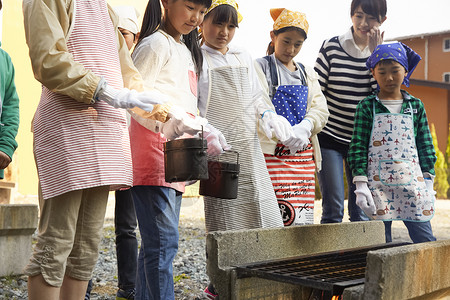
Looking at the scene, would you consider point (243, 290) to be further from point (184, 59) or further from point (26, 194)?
point (26, 194)

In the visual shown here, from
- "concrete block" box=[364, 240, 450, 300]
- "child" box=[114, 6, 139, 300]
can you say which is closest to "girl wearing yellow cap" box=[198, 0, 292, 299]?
"child" box=[114, 6, 139, 300]

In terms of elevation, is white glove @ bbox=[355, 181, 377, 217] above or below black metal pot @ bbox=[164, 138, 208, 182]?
→ below

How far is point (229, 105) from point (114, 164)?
109 centimetres

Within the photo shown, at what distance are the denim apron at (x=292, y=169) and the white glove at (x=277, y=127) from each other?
0.70ft

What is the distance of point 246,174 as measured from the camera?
3.30 m

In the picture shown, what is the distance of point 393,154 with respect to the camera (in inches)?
147

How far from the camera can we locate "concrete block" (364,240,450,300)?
200 cm

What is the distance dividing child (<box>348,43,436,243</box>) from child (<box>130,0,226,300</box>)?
122cm

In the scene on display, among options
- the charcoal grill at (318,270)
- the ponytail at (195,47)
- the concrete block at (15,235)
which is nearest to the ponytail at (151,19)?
the ponytail at (195,47)

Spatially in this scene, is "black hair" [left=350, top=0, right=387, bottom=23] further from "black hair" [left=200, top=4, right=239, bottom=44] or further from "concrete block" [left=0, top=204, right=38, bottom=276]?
"concrete block" [left=0, top=204, right=38, bottom=276]

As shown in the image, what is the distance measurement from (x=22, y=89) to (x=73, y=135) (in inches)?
374

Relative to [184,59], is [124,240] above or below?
below

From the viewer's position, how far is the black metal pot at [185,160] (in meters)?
2.57

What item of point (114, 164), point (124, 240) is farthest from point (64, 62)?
point (124, 240)
